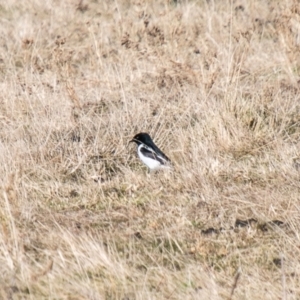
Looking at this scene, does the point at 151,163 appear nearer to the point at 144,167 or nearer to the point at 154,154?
the point at 154,154

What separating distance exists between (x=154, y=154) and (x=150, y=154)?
0.06 metres

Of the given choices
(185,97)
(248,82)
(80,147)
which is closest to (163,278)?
(80,147)

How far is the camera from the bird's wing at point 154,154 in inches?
281

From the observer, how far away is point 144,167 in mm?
7512

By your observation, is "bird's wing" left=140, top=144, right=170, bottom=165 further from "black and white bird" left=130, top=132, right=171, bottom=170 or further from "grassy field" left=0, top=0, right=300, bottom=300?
"grassy field" left=0, top=0, right=300, bottom=300

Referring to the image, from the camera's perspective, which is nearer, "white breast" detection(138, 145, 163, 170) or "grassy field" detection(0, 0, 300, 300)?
"grassy field" detection(0, 0, 300, 300)

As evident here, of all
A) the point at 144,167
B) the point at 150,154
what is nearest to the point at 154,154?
the point at 150,154

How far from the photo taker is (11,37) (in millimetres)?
11344

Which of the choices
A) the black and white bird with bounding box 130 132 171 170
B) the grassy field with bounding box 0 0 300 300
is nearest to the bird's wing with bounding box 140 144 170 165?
the black and white bird with bounding box 130 132 171 170

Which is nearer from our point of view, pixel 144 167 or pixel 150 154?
pixel 150 154

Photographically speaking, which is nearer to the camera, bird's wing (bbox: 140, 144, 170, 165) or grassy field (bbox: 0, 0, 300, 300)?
grassy field (bbox: 0, 0, 300, 300)

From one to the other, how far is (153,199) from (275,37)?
16.7 feet

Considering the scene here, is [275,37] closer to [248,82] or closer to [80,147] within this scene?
[248,82]

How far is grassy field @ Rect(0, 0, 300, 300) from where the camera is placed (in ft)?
17.2
